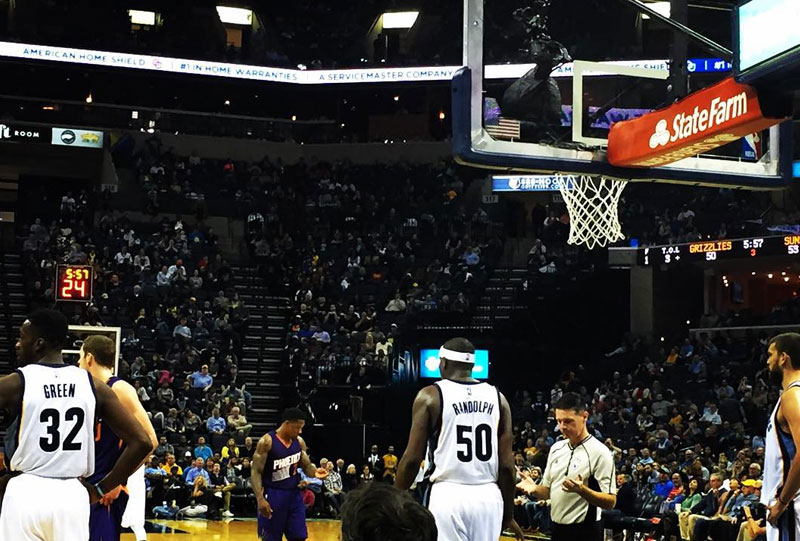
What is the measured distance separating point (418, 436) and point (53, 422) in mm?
2163

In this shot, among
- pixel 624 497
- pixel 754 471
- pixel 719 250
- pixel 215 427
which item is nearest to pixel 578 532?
pixel 754 471

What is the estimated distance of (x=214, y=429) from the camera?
23438 millimetres

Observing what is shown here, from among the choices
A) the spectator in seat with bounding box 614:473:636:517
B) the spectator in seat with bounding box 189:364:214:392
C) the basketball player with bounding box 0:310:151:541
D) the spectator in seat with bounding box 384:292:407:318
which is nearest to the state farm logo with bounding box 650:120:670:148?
the basketball player with bounding box 0:310:151:541

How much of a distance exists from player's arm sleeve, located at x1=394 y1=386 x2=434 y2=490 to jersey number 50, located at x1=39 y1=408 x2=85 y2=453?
1.88m

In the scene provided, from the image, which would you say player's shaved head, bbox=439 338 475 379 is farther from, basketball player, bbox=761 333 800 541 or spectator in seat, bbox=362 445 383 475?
spectator in seat, bbox=362 445 383 475

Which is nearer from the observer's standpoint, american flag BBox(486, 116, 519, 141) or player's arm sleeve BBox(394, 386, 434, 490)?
player's arm sleeve BBox(394, 386, 434, 490)

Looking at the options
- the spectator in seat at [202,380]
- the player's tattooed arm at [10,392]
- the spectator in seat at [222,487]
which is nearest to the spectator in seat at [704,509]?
the spectator in seat at [222,487]

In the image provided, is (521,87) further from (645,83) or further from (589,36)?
(589,36)

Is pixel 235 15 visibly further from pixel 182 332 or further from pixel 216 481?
pixel 216 481

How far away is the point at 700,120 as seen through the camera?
27.5 ft

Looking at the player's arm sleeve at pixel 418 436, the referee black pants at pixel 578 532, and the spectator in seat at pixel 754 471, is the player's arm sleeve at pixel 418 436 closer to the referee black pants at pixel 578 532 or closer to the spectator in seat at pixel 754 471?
the referee black pants at pixel 578 532

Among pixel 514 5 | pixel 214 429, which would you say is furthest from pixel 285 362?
pixel 514 5

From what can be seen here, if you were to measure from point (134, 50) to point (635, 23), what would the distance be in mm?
14734

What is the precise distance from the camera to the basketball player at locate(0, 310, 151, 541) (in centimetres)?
598
